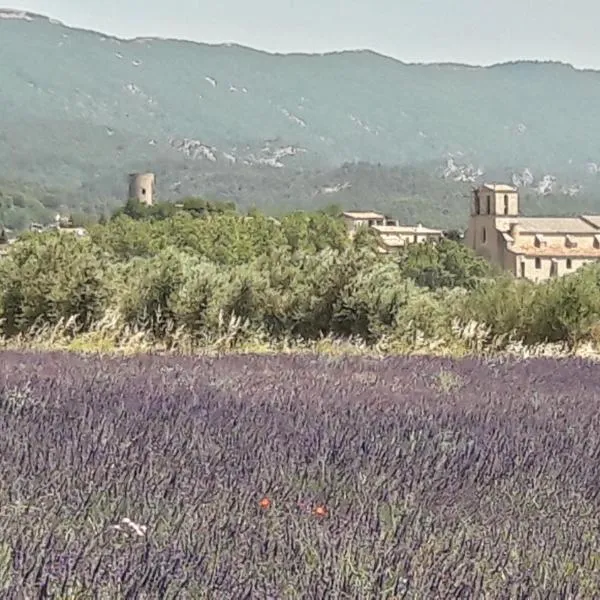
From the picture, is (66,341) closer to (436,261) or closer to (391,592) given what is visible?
(391,592)

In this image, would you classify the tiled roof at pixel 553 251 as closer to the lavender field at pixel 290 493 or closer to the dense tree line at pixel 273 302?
the dense tree line at pixel 273 302

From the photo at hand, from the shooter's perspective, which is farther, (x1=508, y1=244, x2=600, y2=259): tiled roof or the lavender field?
(x1=508, y1=244, x2=600, y2=259): tiled roof

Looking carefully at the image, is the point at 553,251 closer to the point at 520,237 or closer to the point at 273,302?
the point at 520,237

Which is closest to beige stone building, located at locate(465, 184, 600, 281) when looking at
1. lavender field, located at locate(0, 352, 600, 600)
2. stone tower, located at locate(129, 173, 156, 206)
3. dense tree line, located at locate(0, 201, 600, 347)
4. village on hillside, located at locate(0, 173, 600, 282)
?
village on hillside, located at locate(0, 173, 600, 282)

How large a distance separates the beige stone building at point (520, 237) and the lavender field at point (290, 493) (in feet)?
385

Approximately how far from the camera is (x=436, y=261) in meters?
86.3

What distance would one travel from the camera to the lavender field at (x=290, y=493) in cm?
242

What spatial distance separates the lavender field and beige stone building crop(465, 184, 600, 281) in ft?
385

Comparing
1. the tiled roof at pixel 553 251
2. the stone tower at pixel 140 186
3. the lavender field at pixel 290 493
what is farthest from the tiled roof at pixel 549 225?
the lavender field at pixel 290 493

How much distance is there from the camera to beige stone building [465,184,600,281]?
410 feet

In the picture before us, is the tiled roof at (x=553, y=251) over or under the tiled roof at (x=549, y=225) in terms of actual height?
under

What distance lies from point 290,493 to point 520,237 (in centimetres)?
13290

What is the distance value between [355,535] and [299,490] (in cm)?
60

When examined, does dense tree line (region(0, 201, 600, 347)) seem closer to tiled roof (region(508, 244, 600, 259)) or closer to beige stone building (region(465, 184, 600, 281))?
beige stone building (region(465, 184, 600, 281))
